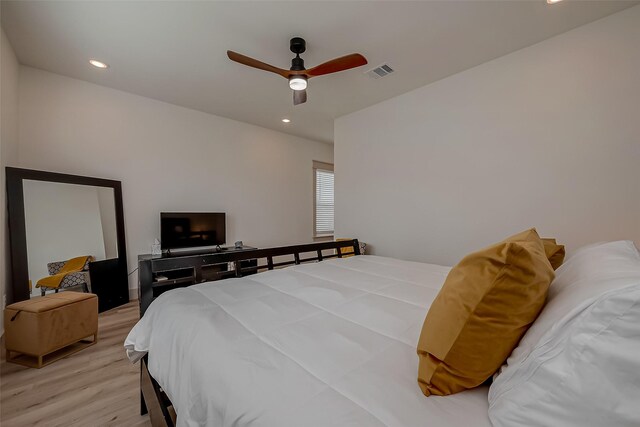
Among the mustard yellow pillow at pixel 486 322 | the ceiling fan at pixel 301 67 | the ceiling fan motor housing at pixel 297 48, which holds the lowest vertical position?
the mustard yellow pillow at pixel 486 322

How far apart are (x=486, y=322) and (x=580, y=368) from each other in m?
0.20

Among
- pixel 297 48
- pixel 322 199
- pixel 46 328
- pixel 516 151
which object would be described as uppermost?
pixel 297 48

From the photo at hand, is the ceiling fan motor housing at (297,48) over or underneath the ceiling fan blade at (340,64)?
over

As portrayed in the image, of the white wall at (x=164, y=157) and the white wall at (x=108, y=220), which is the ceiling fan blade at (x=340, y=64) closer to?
the white wall at (x=164, y=157)

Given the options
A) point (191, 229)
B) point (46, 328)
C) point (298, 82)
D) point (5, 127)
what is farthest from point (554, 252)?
point (5, 127)

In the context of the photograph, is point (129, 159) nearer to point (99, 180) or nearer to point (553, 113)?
point (99, 180)

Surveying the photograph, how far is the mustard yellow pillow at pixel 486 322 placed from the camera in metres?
0.66

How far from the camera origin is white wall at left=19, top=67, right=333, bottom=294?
3010mm

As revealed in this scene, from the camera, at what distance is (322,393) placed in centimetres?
67

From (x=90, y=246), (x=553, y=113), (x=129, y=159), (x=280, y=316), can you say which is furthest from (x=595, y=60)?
(x=90, y=246)

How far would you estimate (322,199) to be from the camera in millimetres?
5816

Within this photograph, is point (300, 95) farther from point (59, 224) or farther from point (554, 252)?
point (59, 224)

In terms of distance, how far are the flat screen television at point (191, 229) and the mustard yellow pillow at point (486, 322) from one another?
387 centimetres

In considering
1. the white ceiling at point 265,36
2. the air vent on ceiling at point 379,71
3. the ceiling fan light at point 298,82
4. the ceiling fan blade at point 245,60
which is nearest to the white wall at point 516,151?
the white ceiling at point 265,36
